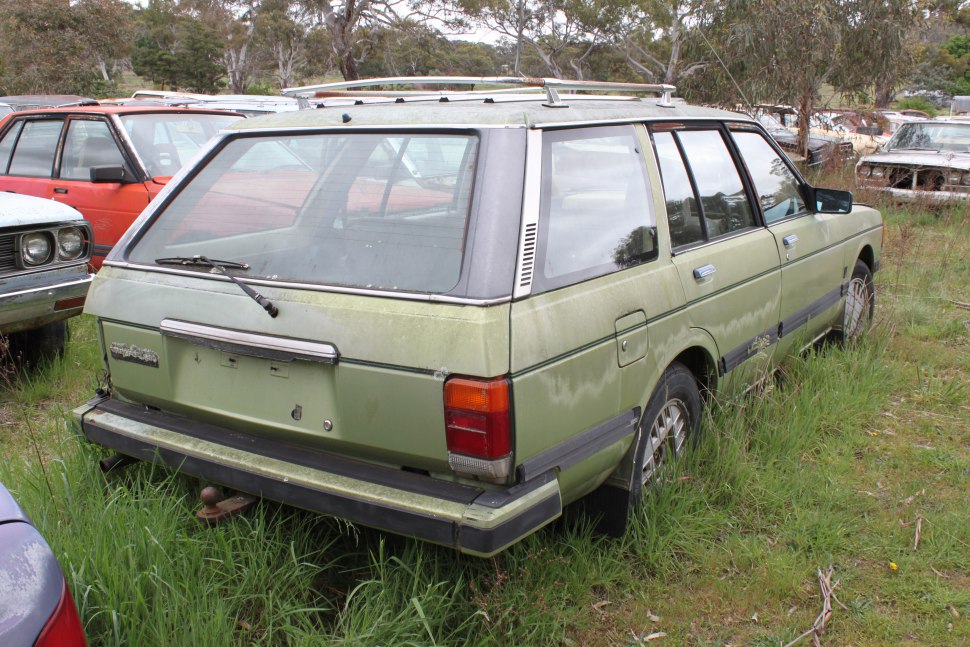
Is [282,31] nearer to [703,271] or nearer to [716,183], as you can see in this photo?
[716,183]

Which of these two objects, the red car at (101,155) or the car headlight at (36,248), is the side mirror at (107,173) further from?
the car headlight at (36,248)

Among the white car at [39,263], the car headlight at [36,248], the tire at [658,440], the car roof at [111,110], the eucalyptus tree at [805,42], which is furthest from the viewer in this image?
the eucalyptus tree at [805,42]

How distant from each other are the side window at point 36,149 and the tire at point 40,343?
264cm

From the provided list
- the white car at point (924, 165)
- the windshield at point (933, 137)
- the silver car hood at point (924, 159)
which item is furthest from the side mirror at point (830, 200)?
the windshield at point (933, 137)

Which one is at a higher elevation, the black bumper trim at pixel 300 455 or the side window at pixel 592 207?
the side window at pixel 592 207

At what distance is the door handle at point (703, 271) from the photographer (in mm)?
3367

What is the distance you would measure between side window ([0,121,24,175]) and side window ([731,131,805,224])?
21.1ft

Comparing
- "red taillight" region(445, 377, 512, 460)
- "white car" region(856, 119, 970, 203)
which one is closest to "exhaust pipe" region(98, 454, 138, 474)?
"red taillight" region(445, 377, 512, 460)

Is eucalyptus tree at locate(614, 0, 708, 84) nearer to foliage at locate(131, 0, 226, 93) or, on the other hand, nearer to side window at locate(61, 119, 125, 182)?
foliage at locate(131, 0, 226, 93)

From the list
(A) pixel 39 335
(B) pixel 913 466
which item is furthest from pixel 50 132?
(B) pixel 913 466

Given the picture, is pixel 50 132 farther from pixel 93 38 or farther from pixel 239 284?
pixel 93 38

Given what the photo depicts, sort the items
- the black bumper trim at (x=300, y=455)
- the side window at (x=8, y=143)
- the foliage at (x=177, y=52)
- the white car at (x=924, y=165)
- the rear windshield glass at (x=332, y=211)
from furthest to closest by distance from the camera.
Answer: the foliage at (x=177, y=52), the white car at (x=924, y=165), the side window at (x=8, y=143), the rear windshield glass at (x=332, y=211), the black bumper trim at (x=300, y=455)

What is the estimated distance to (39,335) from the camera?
16.6 ft

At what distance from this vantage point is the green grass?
2.63 metres
